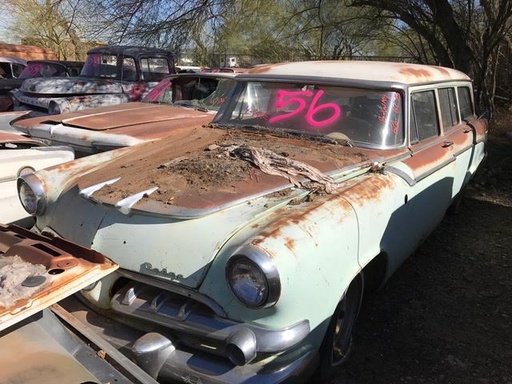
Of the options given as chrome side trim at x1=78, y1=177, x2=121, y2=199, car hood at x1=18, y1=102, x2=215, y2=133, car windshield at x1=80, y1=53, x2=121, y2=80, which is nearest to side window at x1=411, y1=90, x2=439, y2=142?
chrome side trim at x1=78, y1=177, x2=121, y2=199

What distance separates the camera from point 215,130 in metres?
3.97

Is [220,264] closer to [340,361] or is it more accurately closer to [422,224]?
[340,361]

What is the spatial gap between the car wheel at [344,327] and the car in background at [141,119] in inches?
89.4

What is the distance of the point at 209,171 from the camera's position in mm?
2912

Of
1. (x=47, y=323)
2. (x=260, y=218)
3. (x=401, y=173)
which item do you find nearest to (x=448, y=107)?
(x=401, y=173)

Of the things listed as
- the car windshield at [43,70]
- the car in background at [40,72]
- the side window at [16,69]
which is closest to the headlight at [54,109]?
the car in background at [40,72]

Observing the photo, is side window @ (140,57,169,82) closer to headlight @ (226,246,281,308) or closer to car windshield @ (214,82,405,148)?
car windshield @ (214,82,405,148)

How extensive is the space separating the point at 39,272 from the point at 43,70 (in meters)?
11.6

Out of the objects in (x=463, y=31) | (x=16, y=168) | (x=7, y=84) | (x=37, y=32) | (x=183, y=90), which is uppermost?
(x=37, y=32)

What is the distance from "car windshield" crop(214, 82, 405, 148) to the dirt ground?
3.83 feet

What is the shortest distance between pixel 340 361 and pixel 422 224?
1.30 m

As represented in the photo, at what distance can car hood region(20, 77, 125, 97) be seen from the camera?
8992 millimetres

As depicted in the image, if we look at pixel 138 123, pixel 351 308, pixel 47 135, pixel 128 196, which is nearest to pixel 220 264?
pixel 128 196

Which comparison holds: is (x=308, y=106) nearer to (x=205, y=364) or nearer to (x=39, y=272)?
(x=205, y=364)
